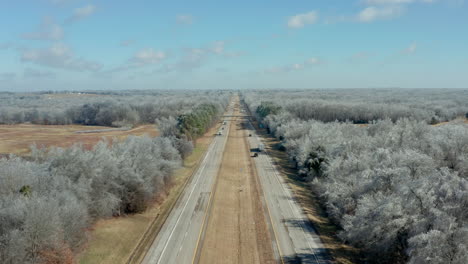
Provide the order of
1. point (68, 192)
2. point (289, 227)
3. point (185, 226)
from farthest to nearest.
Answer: point (185, 226), point (289, 227), point (68, 192)

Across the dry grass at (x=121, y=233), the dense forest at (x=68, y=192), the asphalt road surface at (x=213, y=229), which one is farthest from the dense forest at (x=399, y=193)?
the dense forest at (x=68, y=192)

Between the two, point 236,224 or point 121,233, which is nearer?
point 121,233

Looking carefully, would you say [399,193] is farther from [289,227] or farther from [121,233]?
[121,233]

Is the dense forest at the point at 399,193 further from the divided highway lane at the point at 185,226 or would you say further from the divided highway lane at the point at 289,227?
the divided highway lane at the point at 185,226

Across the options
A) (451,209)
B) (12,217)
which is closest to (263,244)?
(451,209)

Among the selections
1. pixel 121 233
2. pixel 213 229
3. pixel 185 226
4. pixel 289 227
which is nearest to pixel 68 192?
pixel 121 233

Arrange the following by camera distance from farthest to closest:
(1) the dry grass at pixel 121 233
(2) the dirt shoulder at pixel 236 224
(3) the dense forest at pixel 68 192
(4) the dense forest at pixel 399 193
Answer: (2) the dirt shoulder at pixel 236 224
(1) the dry grass at pixel 121 233
(3) the dense forest at pixel 68 192
(4) the dense forest at pixel 399 193

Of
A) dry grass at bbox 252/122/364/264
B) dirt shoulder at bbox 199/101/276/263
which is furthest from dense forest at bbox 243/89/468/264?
dirt shoulder at bbox 199/101/276/263
